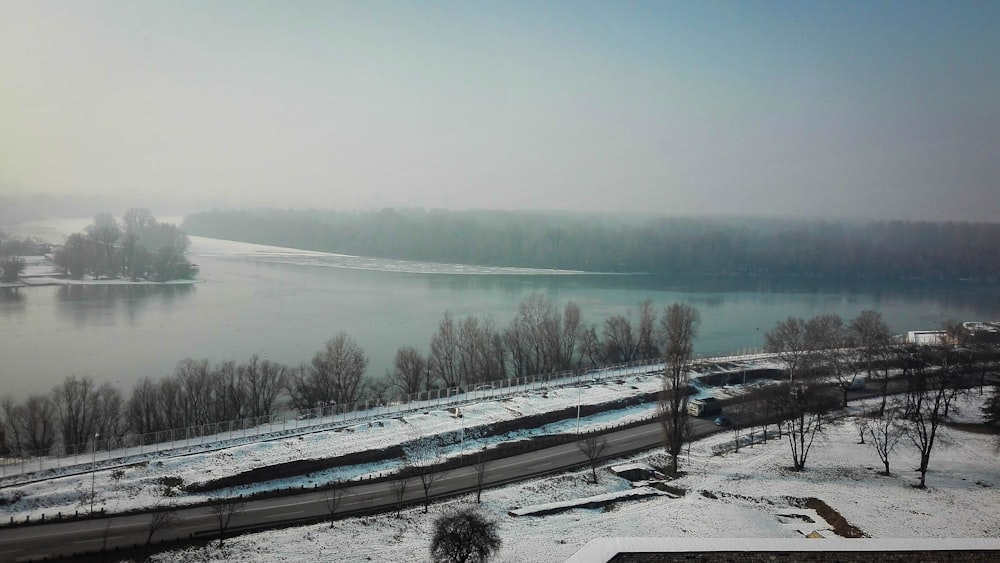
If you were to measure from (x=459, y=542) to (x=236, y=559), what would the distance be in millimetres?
2849

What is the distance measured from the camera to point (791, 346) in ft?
58.4

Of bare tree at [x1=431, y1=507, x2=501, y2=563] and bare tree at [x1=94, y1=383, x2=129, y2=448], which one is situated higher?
bare tree at [x1=431, y1=507, x2=501, y2=563]

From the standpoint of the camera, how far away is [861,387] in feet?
55.1

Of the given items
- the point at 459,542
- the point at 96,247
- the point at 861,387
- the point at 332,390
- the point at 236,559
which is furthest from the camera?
the point at 96,247

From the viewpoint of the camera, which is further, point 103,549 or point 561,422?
point 561,422

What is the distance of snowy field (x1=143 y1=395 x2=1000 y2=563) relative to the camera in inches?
301

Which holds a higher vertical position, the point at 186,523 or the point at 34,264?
the point at 34,264

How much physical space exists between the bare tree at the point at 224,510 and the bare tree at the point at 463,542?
3.00 metres

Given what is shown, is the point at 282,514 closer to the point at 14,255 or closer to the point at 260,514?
the point at 260,514

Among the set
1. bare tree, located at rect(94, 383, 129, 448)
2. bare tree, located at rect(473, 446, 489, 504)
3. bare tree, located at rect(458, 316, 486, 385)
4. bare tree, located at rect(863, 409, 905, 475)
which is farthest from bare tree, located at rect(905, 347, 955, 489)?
bare tree, located at rect(94, 383, 129, 448)

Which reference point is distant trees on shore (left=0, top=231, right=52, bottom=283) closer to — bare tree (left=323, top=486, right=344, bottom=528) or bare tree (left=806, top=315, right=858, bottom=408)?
bare tree (left=323, top=486, right=344, bottom=528)

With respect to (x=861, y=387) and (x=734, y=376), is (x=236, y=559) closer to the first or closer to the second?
(x=734, y=376)

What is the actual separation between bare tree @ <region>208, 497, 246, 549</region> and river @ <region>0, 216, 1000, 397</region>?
8115mm

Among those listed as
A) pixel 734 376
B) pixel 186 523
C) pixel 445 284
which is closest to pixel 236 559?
pixel 186 523
